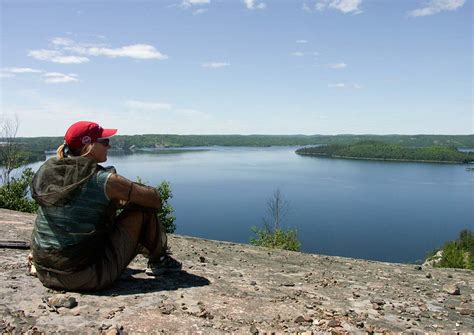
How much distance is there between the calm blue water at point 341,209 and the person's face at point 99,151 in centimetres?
4206

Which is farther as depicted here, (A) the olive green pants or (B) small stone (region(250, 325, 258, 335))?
(A) the olive green pants

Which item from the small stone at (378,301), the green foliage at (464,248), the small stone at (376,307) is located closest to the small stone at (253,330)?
the small stone at (376,307)

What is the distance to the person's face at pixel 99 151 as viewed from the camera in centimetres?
367

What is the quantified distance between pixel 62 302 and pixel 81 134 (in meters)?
1.43

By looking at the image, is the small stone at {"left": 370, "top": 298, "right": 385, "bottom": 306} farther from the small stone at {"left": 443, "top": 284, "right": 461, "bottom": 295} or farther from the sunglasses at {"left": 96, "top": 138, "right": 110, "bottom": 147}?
the sunglasses at {"left": 96, "top": 138, "right": 110, "bottom": 147}

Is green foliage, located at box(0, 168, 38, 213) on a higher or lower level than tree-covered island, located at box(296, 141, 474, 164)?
lower

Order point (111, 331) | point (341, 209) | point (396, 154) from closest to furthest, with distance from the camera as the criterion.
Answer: point (111, 331) < point (341, 209) < point (396, 154)

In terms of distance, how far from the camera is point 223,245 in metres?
7.67

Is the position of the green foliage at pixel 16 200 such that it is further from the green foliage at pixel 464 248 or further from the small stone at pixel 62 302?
the green foliage at pixel 464 248

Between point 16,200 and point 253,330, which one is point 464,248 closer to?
point 16,200

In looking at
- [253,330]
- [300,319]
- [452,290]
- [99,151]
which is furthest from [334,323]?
[99,151]

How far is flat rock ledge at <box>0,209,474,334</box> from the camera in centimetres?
340

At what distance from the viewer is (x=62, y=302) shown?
3.54 meters

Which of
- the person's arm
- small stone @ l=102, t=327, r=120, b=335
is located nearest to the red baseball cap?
the person's arm
